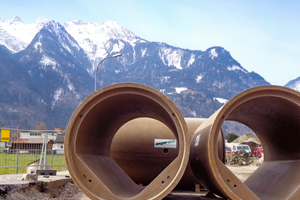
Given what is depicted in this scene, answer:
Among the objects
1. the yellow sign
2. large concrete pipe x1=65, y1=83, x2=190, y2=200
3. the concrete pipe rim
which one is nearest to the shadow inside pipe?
large concrete pipe x1=65, y1=83, x2=190, y2=200

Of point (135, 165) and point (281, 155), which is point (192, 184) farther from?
point (281, 155)

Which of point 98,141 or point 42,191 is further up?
point 98,141

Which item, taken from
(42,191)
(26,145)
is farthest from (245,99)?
(26,145)

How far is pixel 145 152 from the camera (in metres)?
8.41

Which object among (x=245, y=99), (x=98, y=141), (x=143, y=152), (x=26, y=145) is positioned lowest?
(x=26, y=145)

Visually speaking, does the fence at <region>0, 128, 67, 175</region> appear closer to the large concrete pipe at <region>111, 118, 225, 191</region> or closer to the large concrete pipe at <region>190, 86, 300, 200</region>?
the large concrete pipe at <region>111, 118, 225, 191</region>

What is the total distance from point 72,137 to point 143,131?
3102 mm

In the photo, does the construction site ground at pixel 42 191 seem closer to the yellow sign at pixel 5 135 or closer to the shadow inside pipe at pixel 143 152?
the shadow inside pipe at pixel 143 152

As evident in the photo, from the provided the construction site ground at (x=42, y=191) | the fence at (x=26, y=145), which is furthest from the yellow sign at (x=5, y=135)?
the construction site ground at (x=42, y=191)

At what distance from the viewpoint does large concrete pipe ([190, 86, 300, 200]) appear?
5551mm

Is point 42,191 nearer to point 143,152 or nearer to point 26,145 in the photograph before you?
point 143,152

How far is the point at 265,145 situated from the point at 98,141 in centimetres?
434

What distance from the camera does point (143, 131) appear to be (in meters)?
8.71

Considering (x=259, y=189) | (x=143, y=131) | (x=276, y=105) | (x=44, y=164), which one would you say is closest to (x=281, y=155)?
(x=259, y=189)
